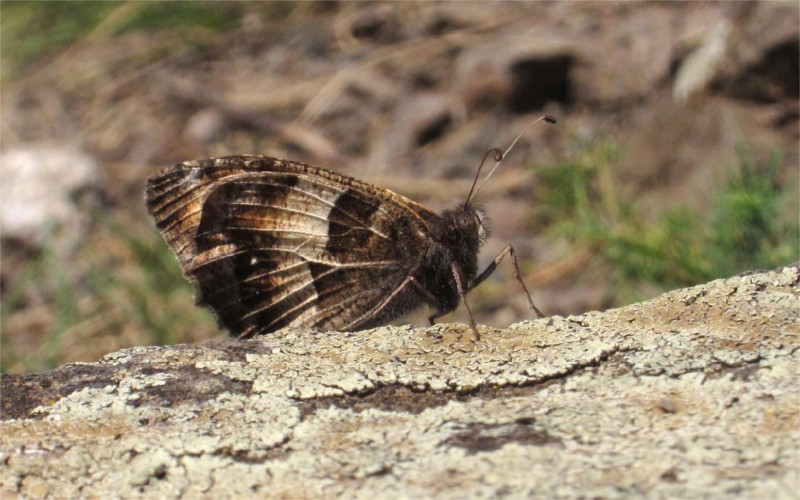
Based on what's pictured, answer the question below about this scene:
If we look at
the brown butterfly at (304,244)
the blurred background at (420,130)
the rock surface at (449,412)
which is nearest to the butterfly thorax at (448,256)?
the brown butterfly at (304,244)

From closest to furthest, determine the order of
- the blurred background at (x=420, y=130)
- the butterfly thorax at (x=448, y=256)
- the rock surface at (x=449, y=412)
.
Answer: the rock surface at (x=449, y=412) < the butterfly thorax at (x=448, y=256) < the blurred background at (x=420, y=130)

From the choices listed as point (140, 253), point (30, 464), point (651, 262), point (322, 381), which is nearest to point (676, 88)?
point (651, 262)

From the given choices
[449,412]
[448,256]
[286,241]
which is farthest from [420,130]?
[449,412]

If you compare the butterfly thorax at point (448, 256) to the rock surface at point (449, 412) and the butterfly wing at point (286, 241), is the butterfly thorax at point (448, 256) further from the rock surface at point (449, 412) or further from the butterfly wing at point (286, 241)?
the rock surface at point (449, 412)

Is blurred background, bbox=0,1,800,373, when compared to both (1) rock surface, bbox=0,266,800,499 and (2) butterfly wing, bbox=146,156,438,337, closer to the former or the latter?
(2) butterfly wing, bbox=146,156,438,337

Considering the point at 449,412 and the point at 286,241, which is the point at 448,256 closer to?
the point at 286,241

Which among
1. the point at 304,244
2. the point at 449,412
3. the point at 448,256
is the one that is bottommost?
the point at 449,412
